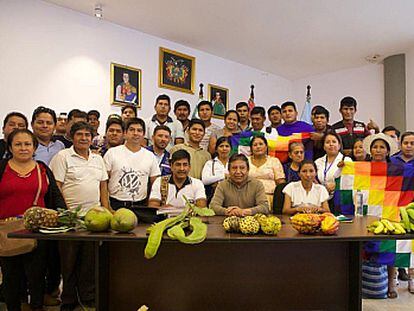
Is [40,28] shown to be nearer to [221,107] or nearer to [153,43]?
[153,43]

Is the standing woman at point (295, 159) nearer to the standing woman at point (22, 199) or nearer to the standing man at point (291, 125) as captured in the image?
the standing man at point (291, 125)

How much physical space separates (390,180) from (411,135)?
2.29 feet

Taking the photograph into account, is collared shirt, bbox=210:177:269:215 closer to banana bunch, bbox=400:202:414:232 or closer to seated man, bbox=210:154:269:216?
seated man, bbox=210:154:269:216

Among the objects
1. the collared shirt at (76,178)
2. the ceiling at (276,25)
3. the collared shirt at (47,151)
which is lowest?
the collared shirt at (76,178)

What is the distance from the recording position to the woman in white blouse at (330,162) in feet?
12.3

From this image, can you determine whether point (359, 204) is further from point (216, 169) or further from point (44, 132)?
point (44, 132)

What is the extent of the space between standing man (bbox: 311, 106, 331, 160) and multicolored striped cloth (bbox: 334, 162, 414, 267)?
0.68 meters

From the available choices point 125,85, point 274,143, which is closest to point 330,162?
point 274,143

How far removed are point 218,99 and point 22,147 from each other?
5177mm

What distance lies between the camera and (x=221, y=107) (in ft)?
24.8

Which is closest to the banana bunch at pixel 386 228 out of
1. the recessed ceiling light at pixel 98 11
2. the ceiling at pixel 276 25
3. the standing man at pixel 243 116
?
the standing man at pixel 243 116

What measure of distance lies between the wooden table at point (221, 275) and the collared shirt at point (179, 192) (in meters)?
0.83

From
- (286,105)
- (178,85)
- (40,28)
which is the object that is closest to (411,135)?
(286,105)

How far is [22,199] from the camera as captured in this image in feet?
8.85
